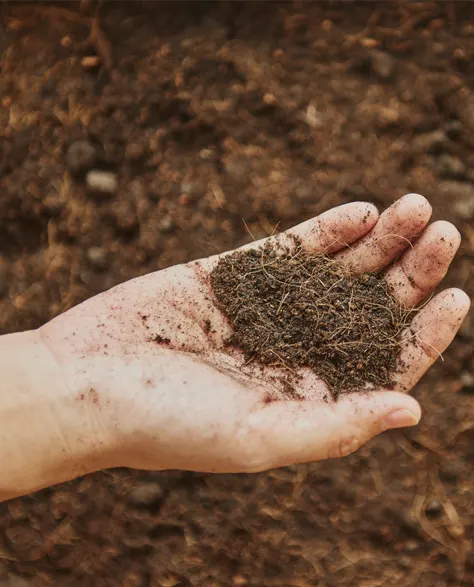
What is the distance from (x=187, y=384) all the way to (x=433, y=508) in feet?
3.55

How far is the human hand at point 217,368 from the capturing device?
1.29 metres

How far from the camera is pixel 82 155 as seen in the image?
2.14 meters

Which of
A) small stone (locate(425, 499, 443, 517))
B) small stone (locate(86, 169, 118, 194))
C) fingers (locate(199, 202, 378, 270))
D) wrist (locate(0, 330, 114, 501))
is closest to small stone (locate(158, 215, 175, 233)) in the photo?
small stone (locate(86, 169, 118, 194))

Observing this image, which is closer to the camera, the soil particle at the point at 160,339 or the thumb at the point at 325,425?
the thumb at the point at 325,425

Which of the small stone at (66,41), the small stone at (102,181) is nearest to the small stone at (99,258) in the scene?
the small stone at (102,181)

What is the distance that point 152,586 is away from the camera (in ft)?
6.78

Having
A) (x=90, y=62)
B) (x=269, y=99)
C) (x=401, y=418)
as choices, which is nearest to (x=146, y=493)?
(x=401, y=418)

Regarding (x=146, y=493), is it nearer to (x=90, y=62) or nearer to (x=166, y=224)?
(x=166, y=224)

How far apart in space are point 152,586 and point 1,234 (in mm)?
1284

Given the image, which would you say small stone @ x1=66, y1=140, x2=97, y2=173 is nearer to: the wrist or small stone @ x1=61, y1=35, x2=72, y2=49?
small stone @ x1=61, y1=35, x2=72, y2=49

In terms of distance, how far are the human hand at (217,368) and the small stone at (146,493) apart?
0.62m

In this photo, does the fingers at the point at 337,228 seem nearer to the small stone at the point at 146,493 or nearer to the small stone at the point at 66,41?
the small stone at the point at 146,493

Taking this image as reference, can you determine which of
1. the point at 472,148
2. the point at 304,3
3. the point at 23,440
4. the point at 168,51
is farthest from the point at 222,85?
the point at 23,440

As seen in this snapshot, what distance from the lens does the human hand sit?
1.29 m
